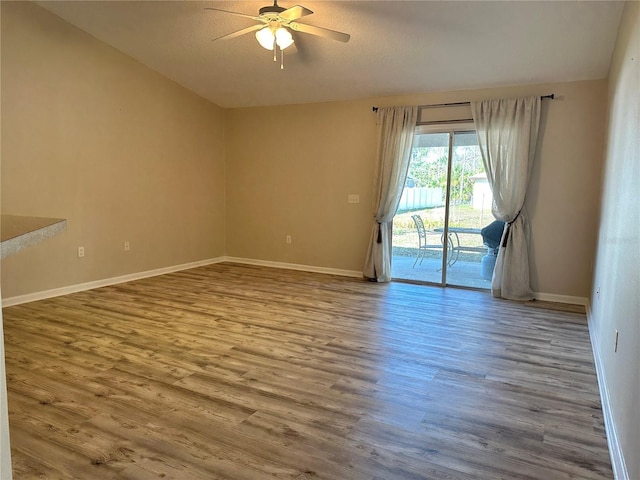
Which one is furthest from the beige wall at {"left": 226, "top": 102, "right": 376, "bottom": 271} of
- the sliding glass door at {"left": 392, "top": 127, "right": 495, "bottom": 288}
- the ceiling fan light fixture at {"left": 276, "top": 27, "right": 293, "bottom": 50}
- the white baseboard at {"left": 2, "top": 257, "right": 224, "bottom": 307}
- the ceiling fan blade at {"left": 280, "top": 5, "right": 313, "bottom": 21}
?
the ceiling fan blade at {"left": 280, "top": 5, "right": 313, "bottom": 21}

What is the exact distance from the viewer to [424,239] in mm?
5621

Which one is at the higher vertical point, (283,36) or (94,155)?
(283,36)

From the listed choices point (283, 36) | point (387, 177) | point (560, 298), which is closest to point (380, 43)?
point (283, 36)

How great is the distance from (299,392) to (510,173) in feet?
11.9

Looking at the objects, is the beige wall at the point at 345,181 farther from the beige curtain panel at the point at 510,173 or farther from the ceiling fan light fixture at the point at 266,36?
the ceiling fan light fixture at the point at 266,36

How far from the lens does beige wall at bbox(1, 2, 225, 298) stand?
4.20 m

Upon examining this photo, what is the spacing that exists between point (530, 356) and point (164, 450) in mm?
2536

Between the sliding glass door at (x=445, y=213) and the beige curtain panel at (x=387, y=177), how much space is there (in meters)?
0.17

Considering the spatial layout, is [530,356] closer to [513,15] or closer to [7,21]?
[513,15]

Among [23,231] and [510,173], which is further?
[510,173]

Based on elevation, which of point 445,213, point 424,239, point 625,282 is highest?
point 445,213

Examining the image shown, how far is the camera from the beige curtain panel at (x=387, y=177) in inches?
213

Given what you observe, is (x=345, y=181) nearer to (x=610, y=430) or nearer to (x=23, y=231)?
(x=610, y=430)

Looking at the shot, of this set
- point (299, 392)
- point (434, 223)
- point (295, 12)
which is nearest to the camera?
point (299, 392)
